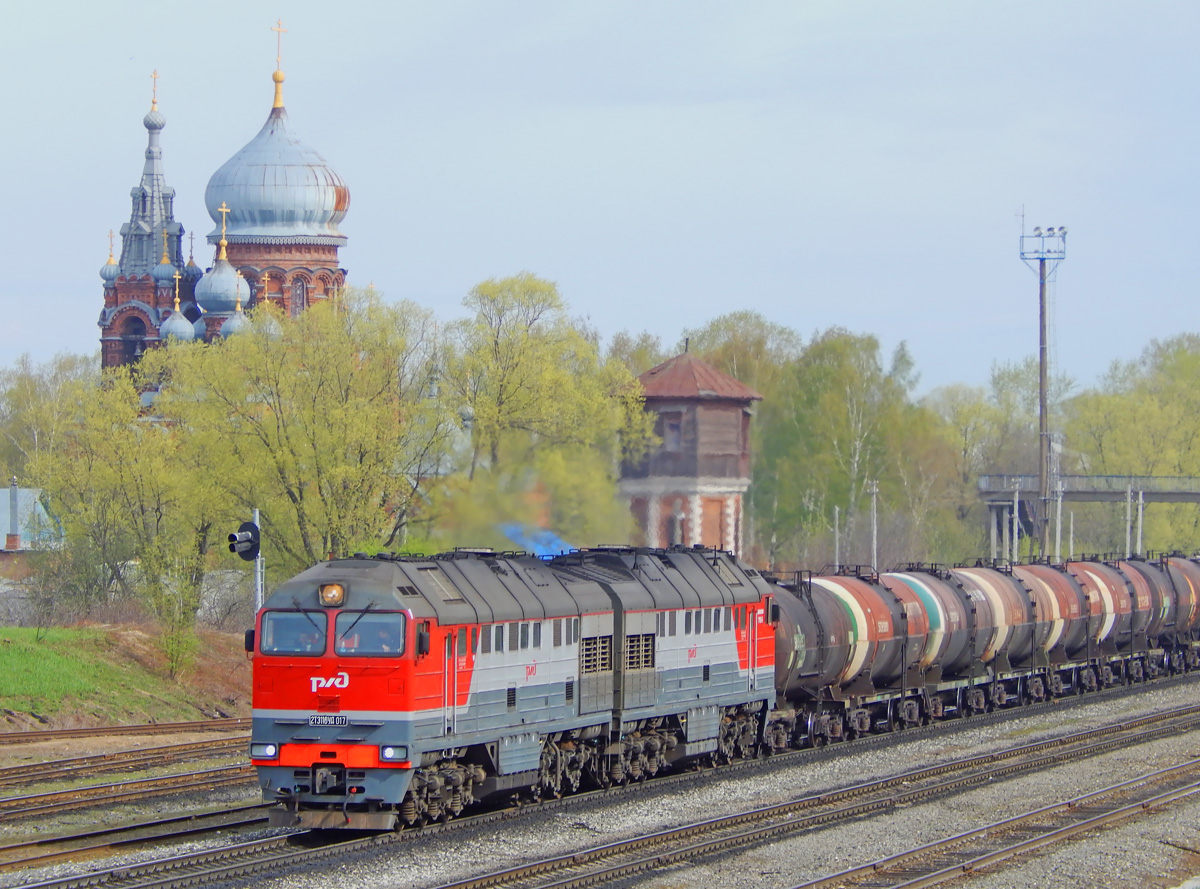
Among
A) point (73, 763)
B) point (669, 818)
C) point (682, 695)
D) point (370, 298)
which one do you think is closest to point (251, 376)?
point (370, 298)

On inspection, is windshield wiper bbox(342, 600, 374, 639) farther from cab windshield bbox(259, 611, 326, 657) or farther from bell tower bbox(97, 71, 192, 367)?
bell tower bbox(97, 71, 192, 367)

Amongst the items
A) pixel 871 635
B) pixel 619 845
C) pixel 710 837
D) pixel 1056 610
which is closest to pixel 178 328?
pixel 1056 610

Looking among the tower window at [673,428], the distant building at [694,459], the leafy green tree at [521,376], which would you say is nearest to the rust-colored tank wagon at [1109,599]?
the leafy green tree at [521,376]

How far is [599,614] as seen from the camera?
84.1ft

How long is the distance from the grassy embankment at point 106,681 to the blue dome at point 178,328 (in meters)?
53.7

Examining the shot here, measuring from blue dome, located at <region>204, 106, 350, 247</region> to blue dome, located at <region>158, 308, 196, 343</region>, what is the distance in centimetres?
552

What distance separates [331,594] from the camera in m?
21.7

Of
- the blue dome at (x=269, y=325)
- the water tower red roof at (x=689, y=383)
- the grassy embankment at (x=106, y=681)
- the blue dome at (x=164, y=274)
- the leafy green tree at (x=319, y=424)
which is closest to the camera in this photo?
the grassy embankment at (x=106, y=681)

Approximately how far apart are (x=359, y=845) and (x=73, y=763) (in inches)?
403

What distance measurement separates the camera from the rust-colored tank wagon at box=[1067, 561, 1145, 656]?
4488 cm

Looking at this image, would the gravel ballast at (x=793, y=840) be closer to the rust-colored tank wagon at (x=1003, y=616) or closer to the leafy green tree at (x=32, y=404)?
the rust-colored tank wagon at (x=1003, y=616)

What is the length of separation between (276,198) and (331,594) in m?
78.1

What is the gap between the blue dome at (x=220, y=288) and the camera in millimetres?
95250

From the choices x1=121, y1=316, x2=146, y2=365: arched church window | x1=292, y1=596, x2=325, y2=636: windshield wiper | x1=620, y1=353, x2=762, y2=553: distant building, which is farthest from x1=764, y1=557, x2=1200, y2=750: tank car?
x1=121, y1=316, x2=146, y2=365: arched church window
